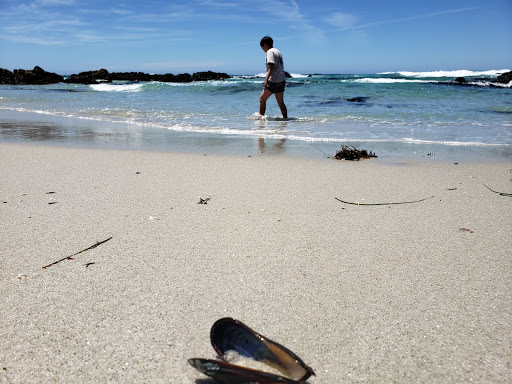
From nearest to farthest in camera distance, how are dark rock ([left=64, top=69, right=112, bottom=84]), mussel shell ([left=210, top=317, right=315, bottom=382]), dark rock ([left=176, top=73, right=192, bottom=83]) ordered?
mussel shell ([left=210, top=317, right=315, bottom=382]), dark rock ([left=176, top=73, right=192, bottom=83]), dark rock ([left=64, top=69, right=112, bottom=84])

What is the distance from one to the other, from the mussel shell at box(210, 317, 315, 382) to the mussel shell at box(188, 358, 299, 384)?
82 millimetres

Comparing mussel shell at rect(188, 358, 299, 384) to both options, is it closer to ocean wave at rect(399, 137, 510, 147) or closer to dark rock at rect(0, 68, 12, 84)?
ocean wave at rect(399, 137, 510, 147)

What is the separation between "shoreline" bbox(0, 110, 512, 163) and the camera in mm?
4504

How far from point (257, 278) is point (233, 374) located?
0.66 meters

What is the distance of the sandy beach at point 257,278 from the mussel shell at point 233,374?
8 centimetres

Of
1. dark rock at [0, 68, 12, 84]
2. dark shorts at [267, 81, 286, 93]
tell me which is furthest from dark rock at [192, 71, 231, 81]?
dark shorts at [267, 81, 286, 93]

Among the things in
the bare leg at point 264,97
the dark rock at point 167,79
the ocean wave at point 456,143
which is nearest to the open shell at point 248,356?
the ocean wave at point 456,143

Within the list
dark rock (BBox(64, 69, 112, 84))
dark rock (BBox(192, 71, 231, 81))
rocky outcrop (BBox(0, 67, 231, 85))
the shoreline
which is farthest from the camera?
dark rock (BBox(64, 69, 112, 84))

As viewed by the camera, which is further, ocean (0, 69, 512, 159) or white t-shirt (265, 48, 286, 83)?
white t-shirt (265, 48, 286, 83)

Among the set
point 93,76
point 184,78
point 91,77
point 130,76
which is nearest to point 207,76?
point 184,78

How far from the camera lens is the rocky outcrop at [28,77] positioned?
1278 inches

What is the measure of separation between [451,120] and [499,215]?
20.5 ft

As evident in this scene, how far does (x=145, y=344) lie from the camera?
1232 millimetres

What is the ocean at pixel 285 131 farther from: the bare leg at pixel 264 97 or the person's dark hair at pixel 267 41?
the person's dark hair at pixel 267 41
